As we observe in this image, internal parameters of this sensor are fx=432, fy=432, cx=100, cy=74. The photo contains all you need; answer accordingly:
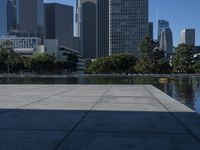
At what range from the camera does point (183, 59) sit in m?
134

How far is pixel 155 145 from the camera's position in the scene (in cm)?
859

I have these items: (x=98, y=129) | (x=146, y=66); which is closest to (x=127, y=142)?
(x=98, y=129)

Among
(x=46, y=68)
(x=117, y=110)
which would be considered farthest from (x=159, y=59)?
(x=117, y=110)

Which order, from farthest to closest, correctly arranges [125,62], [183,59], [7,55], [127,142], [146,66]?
[125,62] → [7,55] → [183,59] → [146,66] → [127,142]

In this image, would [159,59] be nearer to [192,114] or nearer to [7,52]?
[7,52]

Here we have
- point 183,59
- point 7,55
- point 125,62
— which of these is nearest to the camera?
point 183,59

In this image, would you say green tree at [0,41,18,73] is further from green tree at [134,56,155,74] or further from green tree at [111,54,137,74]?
green tree at [134,56,155,74]

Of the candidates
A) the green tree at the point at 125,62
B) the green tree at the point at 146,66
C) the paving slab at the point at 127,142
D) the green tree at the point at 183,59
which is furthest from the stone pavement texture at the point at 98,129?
the green tree at the point at 125,62

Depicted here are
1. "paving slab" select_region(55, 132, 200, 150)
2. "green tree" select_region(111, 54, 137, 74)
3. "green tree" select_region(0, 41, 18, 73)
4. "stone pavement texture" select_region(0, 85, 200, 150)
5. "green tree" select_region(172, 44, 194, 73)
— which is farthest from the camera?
"green tree" select_region(111, 54, 137, 74)

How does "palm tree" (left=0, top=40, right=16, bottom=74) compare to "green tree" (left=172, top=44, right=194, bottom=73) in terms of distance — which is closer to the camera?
"green tree" (left=172, top=44, right=194, bottom=73)

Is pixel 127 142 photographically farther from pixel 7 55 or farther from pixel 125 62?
pixel 125 62

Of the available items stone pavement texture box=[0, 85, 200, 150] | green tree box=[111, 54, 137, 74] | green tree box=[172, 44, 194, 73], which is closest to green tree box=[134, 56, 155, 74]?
green tree box=[172, 44, 194, 73]

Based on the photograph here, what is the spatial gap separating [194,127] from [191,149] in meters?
3.00

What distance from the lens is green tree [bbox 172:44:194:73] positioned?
5177 inches
